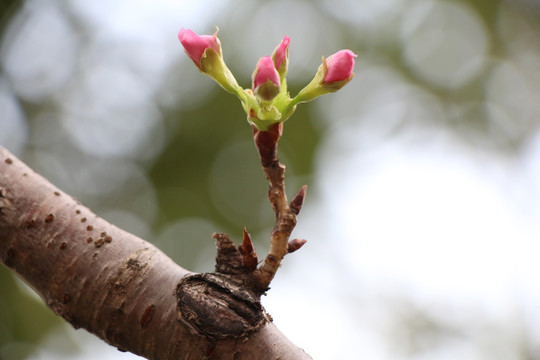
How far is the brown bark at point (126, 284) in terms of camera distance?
722mm

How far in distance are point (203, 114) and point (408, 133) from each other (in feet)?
5.32

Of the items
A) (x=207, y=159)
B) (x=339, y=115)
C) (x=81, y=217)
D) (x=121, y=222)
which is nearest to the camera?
(x=81, y=217)

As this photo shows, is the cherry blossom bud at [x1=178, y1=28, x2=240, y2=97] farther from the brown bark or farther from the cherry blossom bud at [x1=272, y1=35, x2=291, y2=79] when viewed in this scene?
the brown bark

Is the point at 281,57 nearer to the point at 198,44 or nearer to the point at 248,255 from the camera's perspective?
the point at 198,44

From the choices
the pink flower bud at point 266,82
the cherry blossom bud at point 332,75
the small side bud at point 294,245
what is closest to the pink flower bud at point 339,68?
the cherry blossom bud at point 332,75

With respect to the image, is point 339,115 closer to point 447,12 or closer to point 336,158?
point 336,158

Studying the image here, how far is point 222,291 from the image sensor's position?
0.74m

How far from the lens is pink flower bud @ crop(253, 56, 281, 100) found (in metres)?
0.73

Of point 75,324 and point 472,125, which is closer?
point 75,324

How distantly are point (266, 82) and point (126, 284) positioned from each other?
36 cm

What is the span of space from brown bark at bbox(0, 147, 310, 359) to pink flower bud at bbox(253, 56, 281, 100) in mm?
205

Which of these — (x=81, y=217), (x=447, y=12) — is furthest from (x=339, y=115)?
(x=81, y=217)

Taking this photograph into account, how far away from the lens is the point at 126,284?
79cm

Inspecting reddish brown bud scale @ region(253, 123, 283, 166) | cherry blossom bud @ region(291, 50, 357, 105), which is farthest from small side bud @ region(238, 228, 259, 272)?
cherry blossom bud @ region(291, 50, 357, 105)
